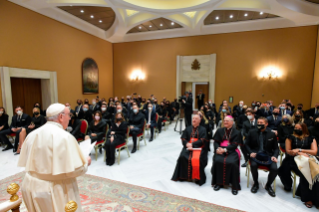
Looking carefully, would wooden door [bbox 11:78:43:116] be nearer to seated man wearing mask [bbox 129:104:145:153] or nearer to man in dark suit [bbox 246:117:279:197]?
seated man wearing mask [bbox 129:104:145:153]

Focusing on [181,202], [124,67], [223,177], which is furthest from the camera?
[124,67]

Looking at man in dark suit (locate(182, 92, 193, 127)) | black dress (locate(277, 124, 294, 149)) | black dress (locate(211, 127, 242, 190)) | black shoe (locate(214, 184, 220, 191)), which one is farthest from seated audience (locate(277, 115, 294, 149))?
man in dark suit (locate(182, 92, 193, 127))

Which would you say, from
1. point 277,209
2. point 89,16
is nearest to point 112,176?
point 277,209

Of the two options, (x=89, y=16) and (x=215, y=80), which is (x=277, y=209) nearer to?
(x=215, y=80)

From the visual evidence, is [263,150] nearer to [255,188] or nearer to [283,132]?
[255,188]

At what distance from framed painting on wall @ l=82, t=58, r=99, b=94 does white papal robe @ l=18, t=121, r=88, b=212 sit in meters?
10.3

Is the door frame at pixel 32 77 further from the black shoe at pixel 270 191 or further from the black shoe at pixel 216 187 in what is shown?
the black shoe at pixel 270 191

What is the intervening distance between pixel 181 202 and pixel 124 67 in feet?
39.7

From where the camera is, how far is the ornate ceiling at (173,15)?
802cm

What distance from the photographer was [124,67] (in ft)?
45.5

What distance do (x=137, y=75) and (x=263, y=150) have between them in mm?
11074

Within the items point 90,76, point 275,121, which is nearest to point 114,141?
point 275,121

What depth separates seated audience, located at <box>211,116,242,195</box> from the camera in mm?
3646

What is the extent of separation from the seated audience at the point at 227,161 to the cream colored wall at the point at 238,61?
320 inches
